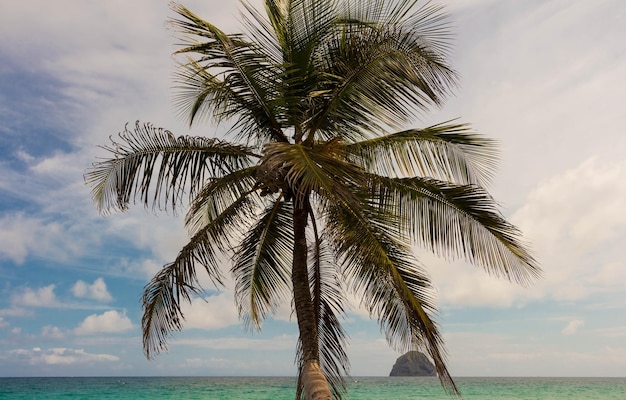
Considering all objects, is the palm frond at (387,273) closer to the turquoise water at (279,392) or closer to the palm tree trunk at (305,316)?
the palm tree trunk at (305,316)

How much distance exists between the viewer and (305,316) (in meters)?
8.16

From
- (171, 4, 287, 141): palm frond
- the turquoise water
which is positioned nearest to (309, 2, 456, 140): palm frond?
(171, 4, 287, 141): palm frond

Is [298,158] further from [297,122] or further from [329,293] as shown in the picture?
[329,293]

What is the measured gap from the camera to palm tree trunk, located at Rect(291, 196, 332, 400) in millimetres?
7656

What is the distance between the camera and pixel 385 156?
8898 mm

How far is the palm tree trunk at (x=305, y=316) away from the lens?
766cm

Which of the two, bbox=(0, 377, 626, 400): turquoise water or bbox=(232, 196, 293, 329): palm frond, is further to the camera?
bbox=(0, 377, 626, 400): turquoise water

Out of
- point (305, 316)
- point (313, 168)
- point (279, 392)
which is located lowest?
point (279, 392)

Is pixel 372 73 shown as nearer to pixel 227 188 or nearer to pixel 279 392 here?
pixel 227 188

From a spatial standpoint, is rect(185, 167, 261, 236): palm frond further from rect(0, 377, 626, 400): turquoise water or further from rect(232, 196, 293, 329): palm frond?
rect(0, 377, 626, 400): turquoise water

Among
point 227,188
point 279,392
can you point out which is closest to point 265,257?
point 227,188

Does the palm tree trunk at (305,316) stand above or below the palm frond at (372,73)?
below

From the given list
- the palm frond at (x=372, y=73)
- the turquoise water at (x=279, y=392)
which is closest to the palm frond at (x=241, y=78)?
the palm frond at (x=372, y=73)

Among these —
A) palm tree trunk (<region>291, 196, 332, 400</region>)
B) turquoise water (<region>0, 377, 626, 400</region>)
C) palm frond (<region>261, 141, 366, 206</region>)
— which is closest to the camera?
palm frond (<region>261, 141, 366, 206</region>)
